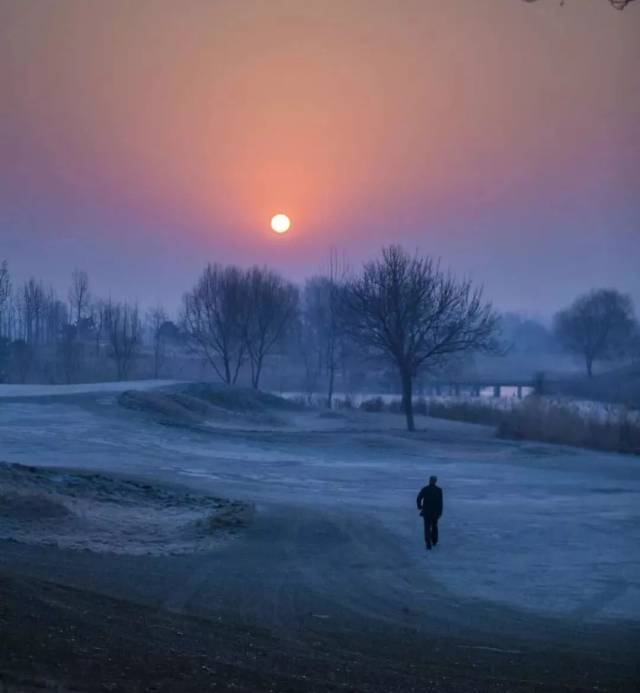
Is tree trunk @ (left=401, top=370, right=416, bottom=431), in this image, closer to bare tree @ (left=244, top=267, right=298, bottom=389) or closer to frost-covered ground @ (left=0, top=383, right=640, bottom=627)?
frost-covered ground @ (left=0, top=383, right=640, bottom=627)

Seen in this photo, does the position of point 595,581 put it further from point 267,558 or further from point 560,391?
point 560,391

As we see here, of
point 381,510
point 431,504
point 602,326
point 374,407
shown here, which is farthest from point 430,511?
point 602,326

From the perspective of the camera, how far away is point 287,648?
10039 mm

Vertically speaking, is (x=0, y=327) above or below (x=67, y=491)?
above

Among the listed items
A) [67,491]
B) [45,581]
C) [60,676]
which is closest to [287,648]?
[60,676]

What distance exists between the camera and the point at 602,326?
104 m

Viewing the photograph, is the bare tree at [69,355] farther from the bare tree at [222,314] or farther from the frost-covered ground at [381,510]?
the frost-covered ground at [381,510]

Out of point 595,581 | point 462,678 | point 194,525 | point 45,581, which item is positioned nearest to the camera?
point 462,678

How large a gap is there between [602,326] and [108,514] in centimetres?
9168

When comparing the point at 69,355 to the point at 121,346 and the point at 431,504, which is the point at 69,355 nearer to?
the point at 121,346

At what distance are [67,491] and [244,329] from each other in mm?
52577

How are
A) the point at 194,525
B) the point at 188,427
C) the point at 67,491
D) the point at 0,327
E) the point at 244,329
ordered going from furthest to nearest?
the point at 0,327
the point at 244,329
the point at 188,427
the point at 67,491
the point at 194,525

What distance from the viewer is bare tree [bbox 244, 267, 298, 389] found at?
73188 mm

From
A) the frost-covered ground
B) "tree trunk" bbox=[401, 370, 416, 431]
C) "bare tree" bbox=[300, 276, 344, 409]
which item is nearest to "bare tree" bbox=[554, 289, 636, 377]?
"bare tree" bbox=[300, 276, 344, 409]
